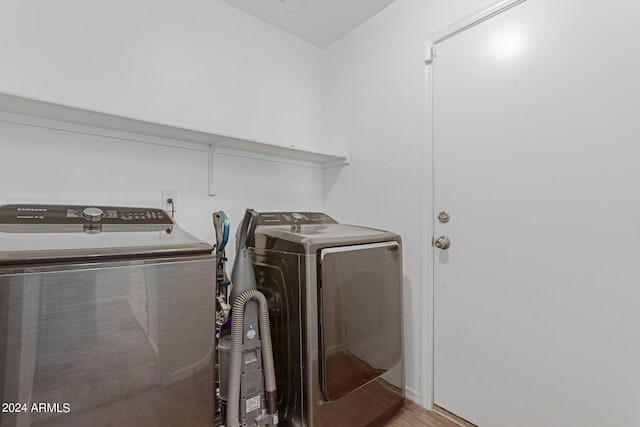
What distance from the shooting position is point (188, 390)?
103cm

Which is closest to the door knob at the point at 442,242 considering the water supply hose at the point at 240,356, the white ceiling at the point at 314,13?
the water supply hose at the point at 240,356

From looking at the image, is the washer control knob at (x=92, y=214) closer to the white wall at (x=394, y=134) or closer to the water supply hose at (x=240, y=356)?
the water supply hose at (x=240, y=356)

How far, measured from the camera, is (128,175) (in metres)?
1.60

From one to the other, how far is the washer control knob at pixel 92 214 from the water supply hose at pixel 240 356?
76cm

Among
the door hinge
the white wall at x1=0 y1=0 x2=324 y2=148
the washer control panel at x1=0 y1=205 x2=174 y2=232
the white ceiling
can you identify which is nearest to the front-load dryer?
the washer control panel at x1=0 y1=205 x2=174 y2=232

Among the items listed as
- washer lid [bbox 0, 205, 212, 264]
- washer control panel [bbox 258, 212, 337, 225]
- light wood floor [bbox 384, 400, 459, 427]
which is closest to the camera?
washer lid [bbox 0, 205, 212, 264]

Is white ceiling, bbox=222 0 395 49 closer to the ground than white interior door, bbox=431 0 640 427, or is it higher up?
higher up

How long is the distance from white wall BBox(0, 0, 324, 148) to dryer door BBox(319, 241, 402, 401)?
1027mm

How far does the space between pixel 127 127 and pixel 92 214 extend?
0.49 metres

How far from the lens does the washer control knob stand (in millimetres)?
1341

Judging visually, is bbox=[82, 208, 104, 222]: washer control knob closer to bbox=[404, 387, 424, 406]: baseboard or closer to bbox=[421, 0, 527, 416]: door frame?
bbox=[421, 0, 527, 416]: door frame

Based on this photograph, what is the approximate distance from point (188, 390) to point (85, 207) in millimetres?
1000

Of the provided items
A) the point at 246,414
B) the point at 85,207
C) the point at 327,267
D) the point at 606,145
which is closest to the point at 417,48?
the point at 606,145

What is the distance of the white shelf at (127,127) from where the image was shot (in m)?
1.25
